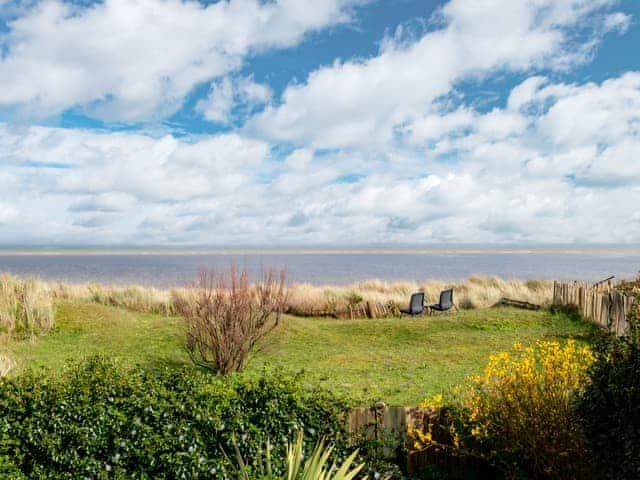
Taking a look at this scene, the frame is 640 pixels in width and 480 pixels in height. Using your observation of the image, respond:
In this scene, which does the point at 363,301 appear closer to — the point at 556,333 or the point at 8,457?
the point at 556,333

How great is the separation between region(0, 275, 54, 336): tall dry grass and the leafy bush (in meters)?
13.1

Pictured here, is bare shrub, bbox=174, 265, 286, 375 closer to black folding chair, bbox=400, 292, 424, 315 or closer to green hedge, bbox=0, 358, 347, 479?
green hedge, bbox=0, 358, 347, 479

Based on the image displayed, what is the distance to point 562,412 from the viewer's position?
426 centimetres

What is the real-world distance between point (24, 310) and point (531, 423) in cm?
1329

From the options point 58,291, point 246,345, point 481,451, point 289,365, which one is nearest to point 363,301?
point 289,365

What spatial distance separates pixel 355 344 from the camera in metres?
12.6

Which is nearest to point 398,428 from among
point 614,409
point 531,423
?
point 531,423

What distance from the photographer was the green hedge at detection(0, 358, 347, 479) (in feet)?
14.7

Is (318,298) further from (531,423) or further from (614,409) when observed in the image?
(614,409)

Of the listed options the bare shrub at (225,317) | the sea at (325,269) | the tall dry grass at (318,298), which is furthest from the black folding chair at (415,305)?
the bare shrub at (225,317)

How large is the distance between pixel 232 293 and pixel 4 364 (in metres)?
3.70

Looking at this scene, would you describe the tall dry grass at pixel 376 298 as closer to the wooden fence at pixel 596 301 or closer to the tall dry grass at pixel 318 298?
the tall dry grass at pixel 318 298

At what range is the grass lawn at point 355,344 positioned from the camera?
8859 millimetres

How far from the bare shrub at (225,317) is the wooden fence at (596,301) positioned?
7.39m
